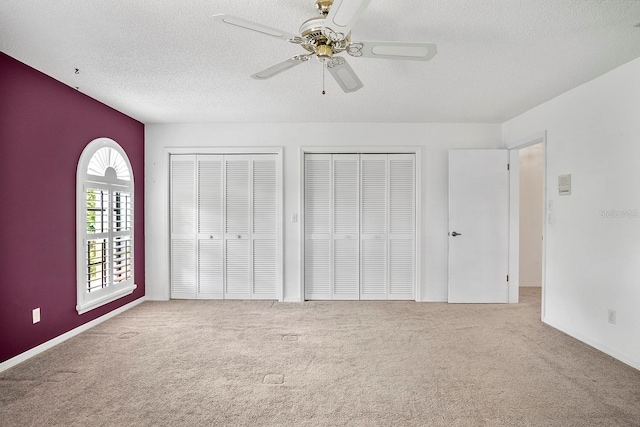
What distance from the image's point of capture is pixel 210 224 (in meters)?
4.44

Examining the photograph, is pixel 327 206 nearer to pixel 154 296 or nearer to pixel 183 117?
pixel 183 117

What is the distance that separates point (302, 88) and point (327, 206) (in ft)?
5.70

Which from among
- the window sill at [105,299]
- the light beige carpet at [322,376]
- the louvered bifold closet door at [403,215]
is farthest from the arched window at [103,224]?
the louvered bifold closet door at [403,215]

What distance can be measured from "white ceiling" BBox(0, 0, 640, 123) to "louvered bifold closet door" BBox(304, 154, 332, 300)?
90cm

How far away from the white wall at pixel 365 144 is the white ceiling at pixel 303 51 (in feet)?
1.87

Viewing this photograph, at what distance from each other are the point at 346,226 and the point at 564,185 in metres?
2.45

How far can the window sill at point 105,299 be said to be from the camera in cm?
326

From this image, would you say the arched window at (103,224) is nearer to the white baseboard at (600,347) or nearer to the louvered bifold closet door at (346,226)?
the louvered bifold closet door at (346,226)

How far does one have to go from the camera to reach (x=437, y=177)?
4379 millimetres

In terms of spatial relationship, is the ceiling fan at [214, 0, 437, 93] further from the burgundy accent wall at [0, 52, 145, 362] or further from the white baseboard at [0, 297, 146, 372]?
the white baseboard at [0, 297, 146, 372]

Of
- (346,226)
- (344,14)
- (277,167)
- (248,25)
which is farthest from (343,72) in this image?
(346,226)

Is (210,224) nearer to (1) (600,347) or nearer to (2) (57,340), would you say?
(2) (57,340)

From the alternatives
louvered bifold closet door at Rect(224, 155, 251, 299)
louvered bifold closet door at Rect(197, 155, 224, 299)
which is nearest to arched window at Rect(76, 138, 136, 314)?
louvered bifold closet door at Rect(197, 155, 224, 299)

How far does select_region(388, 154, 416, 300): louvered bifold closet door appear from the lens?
14.5 ft
